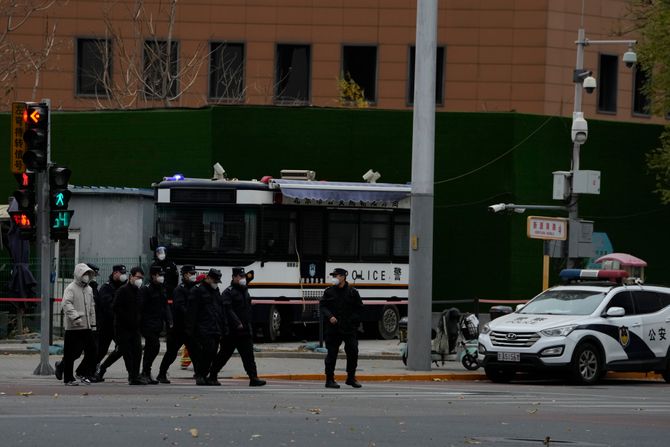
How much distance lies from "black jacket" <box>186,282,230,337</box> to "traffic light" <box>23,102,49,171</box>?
332cm

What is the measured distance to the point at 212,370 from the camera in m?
22.5

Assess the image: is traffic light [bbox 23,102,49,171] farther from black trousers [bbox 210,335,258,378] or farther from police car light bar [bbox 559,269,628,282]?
police car light bar [bbox 559,269,628,282]

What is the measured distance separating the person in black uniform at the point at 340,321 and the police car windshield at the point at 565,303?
436cm

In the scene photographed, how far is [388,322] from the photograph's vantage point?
32.6 meters

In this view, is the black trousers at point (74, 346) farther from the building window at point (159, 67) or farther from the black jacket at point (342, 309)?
the building window at point (159, 67)

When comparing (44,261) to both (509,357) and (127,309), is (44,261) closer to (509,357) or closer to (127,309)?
(127,309)

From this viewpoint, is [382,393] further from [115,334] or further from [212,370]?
[115,334]

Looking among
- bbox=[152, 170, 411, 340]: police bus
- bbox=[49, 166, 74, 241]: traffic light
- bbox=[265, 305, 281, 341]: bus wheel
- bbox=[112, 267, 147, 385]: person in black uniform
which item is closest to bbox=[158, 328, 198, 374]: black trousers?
bbox=[112, 267, 147, 385]: person in black uniform

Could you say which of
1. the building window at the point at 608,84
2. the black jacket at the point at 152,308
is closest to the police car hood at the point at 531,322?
the black jacket at the point at 152,308

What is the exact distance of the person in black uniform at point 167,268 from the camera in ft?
97.5

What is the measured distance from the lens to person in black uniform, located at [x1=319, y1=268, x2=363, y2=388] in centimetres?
2219

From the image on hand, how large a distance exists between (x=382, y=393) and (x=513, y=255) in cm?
1479

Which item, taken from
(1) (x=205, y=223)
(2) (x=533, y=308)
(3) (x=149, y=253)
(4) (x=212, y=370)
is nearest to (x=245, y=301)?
(4) (x=212, y=370)

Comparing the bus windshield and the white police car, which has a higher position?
the bus windshield
